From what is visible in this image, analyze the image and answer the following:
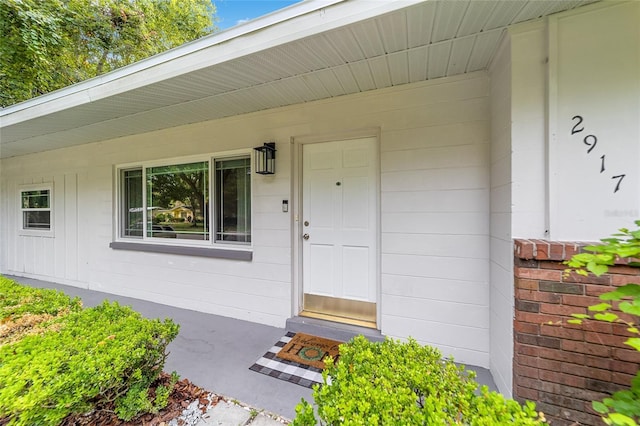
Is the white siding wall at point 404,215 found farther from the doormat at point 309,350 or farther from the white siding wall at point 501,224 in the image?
the doormat at point 309,350

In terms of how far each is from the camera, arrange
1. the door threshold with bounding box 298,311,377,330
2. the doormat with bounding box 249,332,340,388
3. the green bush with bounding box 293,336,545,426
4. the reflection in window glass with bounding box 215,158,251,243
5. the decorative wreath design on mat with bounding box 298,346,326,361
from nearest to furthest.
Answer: the green bush with bounding box 293,336,545,426
the doormat with bounding box 249,332,340,388
the decorative wreath design on mat with bounding box 298,346,326,361
the door threshold with bounding box 298,311,377,330
the reflection in window glass with bounding box 215,158,251,243

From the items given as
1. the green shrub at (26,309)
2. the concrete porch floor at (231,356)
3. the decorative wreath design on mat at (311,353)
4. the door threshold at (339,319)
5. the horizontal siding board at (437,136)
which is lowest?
the concrete porch floor at (231,356)

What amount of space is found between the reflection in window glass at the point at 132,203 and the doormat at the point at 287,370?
3042 mm

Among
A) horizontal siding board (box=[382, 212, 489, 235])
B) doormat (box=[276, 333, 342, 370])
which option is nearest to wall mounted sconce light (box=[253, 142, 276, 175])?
horizontal siding board (box=[382, 212, 489, 235])

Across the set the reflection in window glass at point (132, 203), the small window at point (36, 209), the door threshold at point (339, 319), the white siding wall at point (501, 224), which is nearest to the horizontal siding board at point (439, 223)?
the white siding wall at point (501, 224)

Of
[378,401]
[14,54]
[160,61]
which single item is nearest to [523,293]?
[378,401]

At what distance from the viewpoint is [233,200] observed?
3328 mm

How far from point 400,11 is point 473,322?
235cm

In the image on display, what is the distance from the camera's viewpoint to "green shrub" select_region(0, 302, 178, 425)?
115cm

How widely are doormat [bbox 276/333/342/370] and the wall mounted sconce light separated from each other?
70.3 inches

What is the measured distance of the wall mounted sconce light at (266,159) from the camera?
2.92 metres

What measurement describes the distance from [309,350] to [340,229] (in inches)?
47.3

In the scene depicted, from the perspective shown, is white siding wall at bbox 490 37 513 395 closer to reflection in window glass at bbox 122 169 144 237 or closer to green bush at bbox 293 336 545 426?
green bush at bbox 293 336 545 426

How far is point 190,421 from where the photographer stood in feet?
5.30
